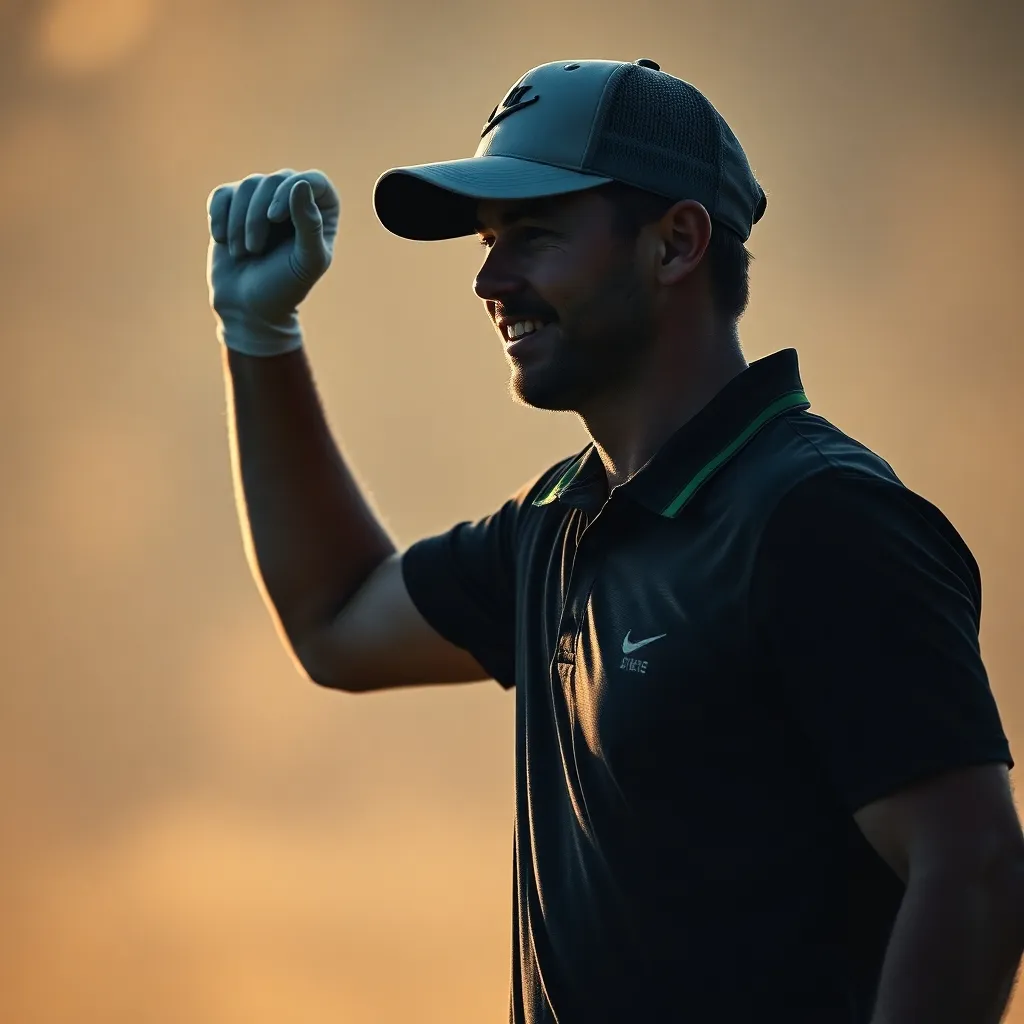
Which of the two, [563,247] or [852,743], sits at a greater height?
[563,247]

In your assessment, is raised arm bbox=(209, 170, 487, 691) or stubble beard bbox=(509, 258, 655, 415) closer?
stubble beard bbox=(509, 258, 655, 415)

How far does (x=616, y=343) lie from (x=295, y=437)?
0.49m

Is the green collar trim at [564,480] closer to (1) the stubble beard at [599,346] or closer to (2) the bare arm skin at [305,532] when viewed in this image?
(1) the stubble beard at [599,346]

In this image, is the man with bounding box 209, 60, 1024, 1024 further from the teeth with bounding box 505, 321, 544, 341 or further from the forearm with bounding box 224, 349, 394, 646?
the forearm with bounding box 224, 349, 394, 646

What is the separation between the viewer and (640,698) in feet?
3.27

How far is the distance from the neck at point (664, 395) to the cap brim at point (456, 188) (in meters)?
0.16

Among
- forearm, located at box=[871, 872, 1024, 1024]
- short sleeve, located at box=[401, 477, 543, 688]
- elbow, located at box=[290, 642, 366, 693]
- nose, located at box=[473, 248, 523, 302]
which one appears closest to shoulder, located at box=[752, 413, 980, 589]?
forearm, located at box=[871, 872, 1024, 1024]

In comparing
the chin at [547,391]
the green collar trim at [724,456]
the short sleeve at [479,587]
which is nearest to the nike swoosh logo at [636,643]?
the green collar trim at [724,456]

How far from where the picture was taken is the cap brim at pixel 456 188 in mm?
1148

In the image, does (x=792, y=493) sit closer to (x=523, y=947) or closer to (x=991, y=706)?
(x=991, y=706)

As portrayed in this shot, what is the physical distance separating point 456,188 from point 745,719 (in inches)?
19.3

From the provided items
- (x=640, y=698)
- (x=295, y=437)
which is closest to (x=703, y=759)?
(x=640, y=698)

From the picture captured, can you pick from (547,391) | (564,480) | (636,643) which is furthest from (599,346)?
(636,643)

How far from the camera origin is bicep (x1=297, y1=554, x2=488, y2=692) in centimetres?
146
